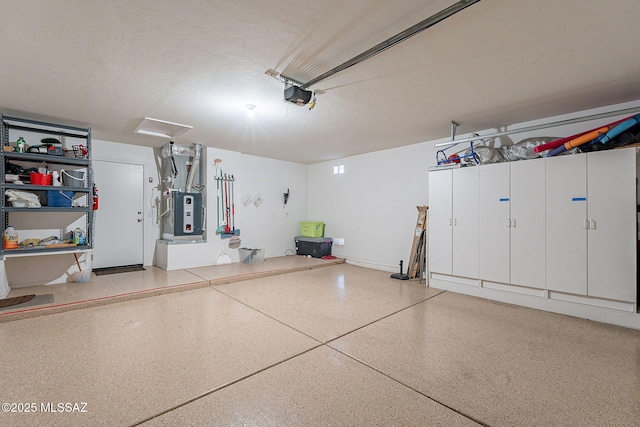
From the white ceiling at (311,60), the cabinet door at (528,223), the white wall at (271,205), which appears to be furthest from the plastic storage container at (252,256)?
the cabinet door at (528,223)

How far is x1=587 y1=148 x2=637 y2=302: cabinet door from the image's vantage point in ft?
10.2

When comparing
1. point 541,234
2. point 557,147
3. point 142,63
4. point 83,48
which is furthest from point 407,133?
A: point 83,48

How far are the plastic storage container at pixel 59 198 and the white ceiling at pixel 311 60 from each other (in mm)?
1066

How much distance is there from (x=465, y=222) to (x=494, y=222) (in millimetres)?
402

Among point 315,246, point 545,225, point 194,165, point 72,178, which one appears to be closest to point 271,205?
point 315,246

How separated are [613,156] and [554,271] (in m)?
1.48

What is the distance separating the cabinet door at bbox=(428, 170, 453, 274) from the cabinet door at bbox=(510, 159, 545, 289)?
880mm

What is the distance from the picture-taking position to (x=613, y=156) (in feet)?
10.5

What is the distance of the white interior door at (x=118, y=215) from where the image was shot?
5277 millimetres

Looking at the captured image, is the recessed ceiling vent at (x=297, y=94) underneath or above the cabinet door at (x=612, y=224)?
above

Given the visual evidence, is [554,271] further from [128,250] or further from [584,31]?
[128,250]

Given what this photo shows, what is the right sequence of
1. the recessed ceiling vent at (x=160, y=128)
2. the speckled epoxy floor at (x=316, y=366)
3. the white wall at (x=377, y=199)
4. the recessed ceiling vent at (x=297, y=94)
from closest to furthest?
the speckled epoxy floor at (x=316, y=366)
the recessed ceiling vent at (x=297, y=94)
the recessed ceiling vent at (x=160, y=128)
the white wall at (x=377, y=199)

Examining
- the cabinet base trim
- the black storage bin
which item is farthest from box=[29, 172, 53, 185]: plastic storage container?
the cabinet base trim

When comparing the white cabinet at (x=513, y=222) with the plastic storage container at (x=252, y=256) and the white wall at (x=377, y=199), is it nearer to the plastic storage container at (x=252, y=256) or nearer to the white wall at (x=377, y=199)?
the white wall at (x=377, y=199)
